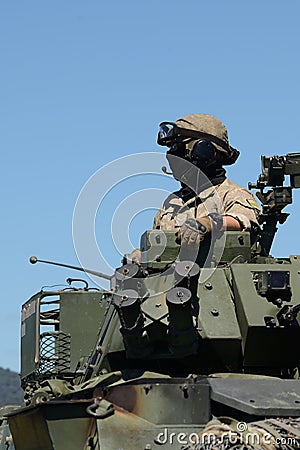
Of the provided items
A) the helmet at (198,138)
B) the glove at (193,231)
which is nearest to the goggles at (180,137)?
the helmet at (198,138)

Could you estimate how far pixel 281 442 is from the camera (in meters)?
9.79

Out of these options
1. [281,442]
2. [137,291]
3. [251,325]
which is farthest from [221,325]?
[281,442]

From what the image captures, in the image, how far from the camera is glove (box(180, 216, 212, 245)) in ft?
45.3

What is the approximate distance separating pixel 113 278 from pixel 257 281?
173cm

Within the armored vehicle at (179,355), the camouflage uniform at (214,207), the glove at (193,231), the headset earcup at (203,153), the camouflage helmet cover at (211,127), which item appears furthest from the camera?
the camouflage helmet cover at (211,127)

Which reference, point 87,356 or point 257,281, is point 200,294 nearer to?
point 257,281

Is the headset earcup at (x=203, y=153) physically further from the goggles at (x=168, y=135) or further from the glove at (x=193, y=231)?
the glove at (x=193, y=231)

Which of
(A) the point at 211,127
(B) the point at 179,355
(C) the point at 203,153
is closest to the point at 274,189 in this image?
(C) the point at 203,153

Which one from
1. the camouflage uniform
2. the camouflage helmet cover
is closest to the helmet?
the camouflage helmet cover

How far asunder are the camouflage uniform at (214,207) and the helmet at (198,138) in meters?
0.42

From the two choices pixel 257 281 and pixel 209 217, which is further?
pixel 209 217

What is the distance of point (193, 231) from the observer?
13812mm

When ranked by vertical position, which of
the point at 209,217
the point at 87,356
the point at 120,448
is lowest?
the point at 120,448

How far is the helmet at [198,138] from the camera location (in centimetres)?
1569
